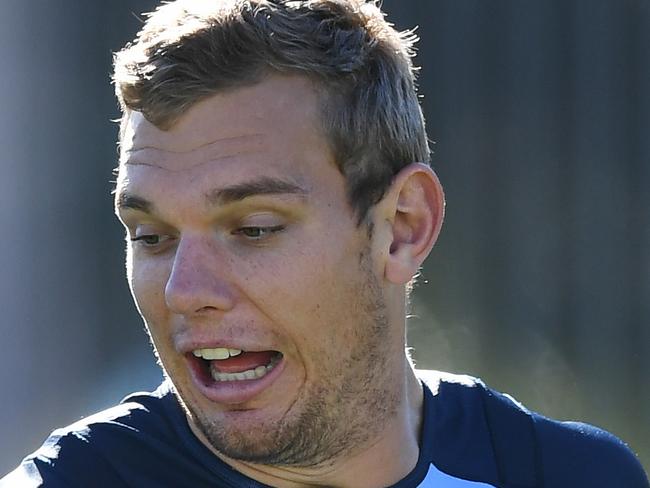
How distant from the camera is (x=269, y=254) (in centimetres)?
211

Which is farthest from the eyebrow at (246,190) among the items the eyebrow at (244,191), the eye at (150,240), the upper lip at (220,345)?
the upper lip at (220,345)

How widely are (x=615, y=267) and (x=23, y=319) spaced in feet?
5.66

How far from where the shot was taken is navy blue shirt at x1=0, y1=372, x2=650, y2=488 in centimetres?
218

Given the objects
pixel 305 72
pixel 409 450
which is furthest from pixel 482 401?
pixel 305 72

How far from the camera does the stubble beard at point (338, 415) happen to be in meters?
2.14

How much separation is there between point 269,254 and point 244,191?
4.2 inches

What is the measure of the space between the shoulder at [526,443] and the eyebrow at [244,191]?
0.59 m

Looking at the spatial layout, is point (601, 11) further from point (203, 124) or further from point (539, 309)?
point (203, 124)

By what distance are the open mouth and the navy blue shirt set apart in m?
0.16

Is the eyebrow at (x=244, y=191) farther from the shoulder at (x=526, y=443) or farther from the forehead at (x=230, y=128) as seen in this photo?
the shoulder at (x=526, y=443)

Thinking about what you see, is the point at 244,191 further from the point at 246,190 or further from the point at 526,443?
the point at 526,443

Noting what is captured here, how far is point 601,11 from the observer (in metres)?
3.99

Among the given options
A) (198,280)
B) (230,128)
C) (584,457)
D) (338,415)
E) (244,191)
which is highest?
(230,128)

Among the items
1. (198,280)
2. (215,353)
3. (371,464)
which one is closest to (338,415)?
(371,464)
